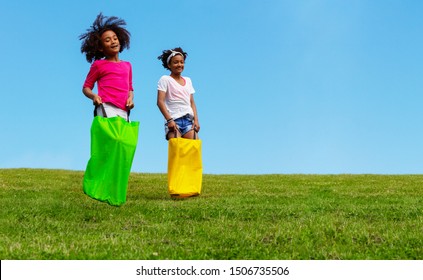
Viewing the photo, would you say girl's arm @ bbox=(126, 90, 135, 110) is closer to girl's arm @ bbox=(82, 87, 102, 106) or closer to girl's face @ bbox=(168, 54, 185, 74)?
girl's arm @ bbox=(82, 87, 102, 106)

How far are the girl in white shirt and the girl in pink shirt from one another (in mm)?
1269

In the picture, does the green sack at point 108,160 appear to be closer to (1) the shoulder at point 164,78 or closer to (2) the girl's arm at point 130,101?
(2) the girl's arm at point 130,101

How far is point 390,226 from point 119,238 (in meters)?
3.92

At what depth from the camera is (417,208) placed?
10633 millimetres

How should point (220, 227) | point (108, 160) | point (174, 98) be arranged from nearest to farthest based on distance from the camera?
point (220, 227), point (108, 160), point (174, 98)

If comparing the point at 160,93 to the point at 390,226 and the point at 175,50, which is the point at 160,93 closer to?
the point at 175,50

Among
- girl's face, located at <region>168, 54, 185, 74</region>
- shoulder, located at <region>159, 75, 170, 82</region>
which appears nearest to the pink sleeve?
shoulder, located at <region>159, 75, 170, 82</region>

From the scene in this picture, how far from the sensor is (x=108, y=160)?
420 inches

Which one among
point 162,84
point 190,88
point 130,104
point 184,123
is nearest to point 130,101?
point 130,104

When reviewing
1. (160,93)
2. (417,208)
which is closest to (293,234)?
(417,208)

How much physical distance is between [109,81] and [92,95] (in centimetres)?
42

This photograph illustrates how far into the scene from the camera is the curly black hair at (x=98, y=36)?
449 inches

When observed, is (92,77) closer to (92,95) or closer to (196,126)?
(92,95)

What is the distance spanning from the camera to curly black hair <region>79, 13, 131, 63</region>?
1141 centimetres
